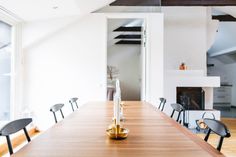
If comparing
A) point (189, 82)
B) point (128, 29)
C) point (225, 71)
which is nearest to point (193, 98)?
point (189, 82)

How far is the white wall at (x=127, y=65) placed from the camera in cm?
995

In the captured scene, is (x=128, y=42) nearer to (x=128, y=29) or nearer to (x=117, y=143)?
(x=128, y=29)

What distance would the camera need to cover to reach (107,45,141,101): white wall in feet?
32.6

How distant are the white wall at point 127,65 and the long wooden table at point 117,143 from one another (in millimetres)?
7978

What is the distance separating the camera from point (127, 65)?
392 inches

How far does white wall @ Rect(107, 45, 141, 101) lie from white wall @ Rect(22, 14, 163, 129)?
478cm

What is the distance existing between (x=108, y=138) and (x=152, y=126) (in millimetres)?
467

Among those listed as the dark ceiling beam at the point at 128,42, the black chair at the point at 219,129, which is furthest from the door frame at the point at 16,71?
the dark ceiling beam at the point at 128,42

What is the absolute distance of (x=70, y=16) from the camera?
504cm

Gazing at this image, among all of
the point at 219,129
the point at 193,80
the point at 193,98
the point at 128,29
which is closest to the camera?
the point at 219,129

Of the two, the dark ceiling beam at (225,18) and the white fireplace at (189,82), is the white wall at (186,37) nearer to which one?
the white fireplace at (189,82)

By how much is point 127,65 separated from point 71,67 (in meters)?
5.00

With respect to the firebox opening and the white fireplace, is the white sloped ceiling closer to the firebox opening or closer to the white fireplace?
the white fireplace

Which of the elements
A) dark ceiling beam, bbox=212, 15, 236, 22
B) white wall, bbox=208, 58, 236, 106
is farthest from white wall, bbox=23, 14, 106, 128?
white wall, bbox=208, 58, 236, 106
